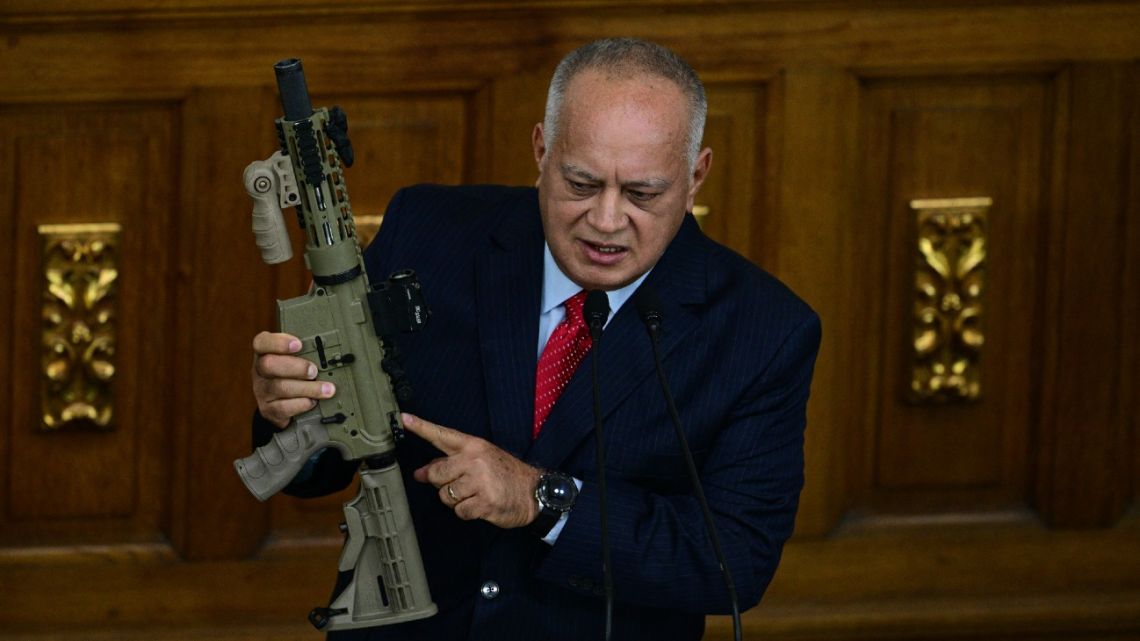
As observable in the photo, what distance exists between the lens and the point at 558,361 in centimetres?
238

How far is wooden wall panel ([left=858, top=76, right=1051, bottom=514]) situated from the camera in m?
3.70

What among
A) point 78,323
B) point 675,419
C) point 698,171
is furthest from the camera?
point 78,323

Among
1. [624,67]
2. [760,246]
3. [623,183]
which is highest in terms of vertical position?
[624,67]

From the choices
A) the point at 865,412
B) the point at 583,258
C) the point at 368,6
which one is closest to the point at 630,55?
the point at 583,258

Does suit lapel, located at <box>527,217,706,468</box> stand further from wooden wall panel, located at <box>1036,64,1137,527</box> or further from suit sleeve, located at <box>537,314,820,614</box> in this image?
wooden wall panel, located at <box>1036,64,1137,527</box>

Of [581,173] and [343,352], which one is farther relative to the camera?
[581,173]

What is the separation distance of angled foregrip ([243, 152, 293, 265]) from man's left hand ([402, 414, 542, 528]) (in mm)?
264

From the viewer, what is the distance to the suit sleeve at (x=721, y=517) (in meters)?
2.24

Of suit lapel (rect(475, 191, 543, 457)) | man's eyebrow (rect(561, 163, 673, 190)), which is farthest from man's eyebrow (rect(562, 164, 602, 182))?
suit lapel (rect(475, 191, 543, 457))

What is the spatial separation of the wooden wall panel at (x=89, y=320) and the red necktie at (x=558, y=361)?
1450 millimetres

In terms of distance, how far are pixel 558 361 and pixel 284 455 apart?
0.41 m

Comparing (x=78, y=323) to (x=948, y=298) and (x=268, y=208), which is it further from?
(x=948, y=298)

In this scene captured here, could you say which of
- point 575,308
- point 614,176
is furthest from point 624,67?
point 575,308

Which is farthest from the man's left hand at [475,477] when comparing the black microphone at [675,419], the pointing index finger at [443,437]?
the black microphone at [675,419]
